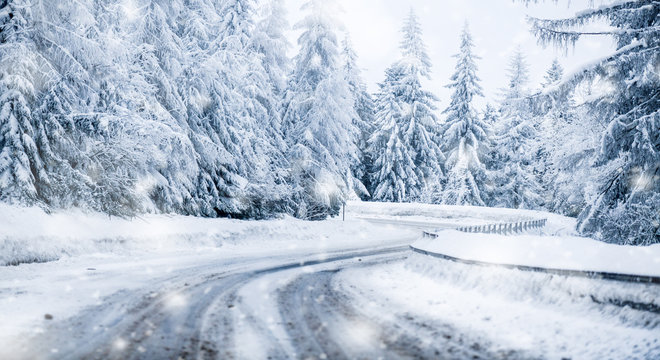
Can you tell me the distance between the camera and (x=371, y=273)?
42.2 ft

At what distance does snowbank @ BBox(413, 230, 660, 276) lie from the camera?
7801mm

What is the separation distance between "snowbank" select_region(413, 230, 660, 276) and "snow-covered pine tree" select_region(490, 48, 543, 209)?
35435 millimetres

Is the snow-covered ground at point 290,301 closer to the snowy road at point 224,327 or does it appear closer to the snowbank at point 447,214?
the snowy road at point 224,327

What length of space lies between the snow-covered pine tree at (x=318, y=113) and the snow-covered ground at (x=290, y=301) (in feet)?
35.7

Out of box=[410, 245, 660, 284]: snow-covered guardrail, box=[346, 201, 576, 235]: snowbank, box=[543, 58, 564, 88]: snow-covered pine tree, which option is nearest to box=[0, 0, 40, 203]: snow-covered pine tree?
box=[410, 245, 660, 284]: snow-covered guardrail

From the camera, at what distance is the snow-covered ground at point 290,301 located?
19.3 ft

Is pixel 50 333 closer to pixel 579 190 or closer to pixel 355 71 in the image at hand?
pixel 579 190

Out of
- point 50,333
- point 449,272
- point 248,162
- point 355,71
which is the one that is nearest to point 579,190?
point 449,272

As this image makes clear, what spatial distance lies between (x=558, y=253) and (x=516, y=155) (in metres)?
38.6

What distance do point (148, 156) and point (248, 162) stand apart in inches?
280

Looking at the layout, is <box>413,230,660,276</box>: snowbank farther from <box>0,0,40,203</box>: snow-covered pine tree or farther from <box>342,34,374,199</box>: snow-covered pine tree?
<box>342,34,374,199</box>: snow-covered pine tree

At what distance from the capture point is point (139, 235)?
15023 millimetres

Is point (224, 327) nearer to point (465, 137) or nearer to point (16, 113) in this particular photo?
point (16, 113)

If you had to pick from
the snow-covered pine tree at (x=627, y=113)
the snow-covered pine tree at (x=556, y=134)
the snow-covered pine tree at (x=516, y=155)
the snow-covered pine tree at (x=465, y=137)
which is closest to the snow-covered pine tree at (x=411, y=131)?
the snow-covered pine tree at (x=465, y=137)
